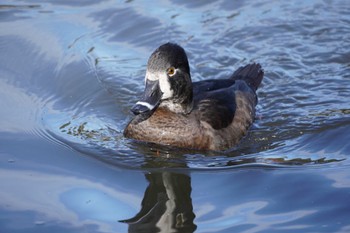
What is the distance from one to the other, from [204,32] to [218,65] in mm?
923

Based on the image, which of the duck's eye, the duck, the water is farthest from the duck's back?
the duck's eye

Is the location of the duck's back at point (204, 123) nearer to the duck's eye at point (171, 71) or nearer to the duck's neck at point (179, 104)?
the duck's neck at point (179, 104)

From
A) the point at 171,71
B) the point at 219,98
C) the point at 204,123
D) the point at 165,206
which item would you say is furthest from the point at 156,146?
the point at 165,206

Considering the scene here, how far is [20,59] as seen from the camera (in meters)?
10.6

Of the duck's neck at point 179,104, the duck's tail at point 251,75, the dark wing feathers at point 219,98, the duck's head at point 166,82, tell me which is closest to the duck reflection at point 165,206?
the duck's head at point 166,82

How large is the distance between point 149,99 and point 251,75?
2.37m

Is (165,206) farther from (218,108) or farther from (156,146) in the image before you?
(218,108)

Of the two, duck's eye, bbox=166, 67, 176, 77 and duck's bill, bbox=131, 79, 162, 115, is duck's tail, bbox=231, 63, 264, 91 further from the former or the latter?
duck's bill, bbox=131, 79, 162, 115

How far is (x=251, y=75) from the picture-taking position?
9969mm

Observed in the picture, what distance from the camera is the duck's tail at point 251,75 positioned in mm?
9898

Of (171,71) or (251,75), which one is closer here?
(171,71)

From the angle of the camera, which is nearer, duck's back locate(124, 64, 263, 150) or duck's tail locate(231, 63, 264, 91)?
duck's back locate(124, 64, 263, 150)

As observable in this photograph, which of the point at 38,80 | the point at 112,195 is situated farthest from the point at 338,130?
the point at 38,80

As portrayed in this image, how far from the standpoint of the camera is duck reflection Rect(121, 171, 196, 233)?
21.3 ft
